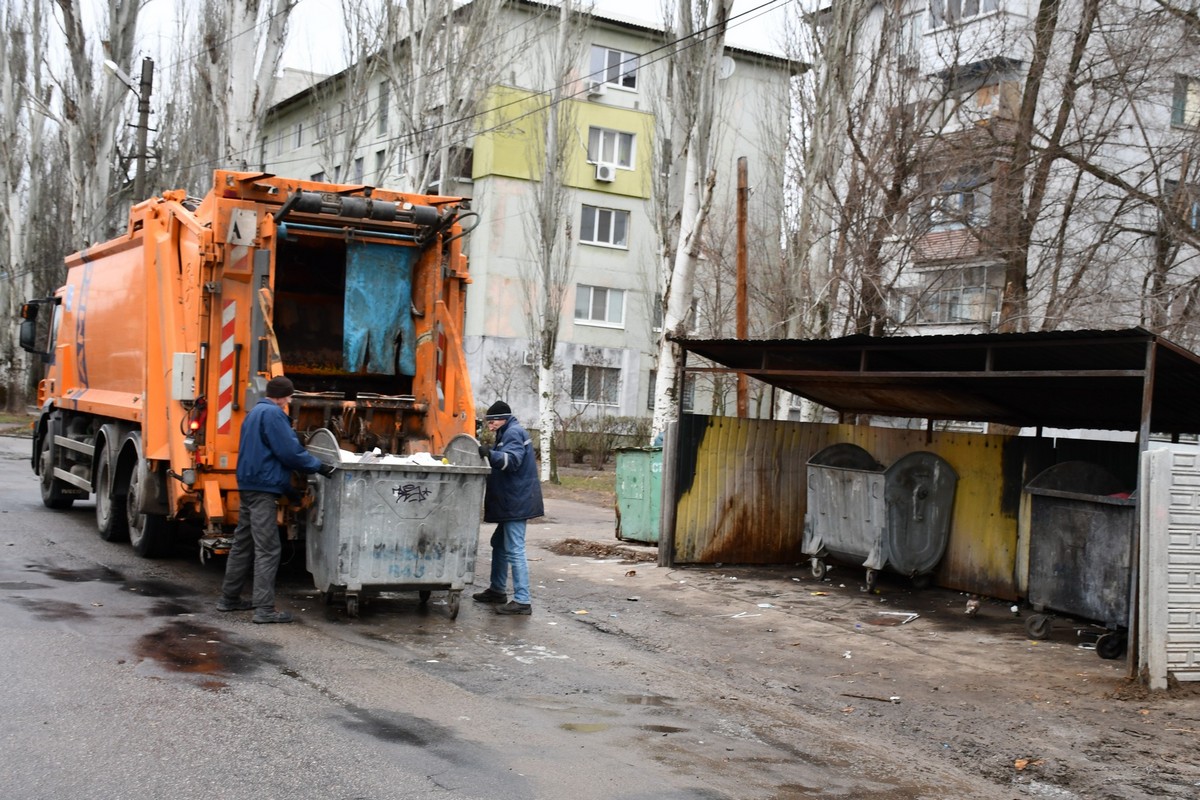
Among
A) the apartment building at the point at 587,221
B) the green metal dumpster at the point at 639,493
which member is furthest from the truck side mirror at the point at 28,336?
the apartment building at the point at 587,221

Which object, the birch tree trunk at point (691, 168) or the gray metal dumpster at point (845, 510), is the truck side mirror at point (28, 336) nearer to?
the birch tree trunk at point (691, 168)

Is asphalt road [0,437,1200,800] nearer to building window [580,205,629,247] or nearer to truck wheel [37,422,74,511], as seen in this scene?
truck wheel [37,422,74,511]

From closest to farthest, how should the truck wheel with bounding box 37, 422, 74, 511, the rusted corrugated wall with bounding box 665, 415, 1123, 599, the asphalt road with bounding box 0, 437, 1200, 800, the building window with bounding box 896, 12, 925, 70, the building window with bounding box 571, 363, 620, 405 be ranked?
the asphalt road with bounding box 0, 437, 1200, 800
the rusted corrugated wall with bounding box 665, 415, 1123, 599
the truck wheel with bounding box 37, 422, 74, 511
the building window with bounding box 896, 12, 925, 70
the building window with bounding box 571, 363, 620, 405

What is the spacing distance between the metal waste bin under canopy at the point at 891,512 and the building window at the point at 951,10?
6994 mm

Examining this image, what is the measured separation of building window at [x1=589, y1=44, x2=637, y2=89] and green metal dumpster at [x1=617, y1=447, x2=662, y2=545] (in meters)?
24.5

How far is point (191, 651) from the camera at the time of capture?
6863 millimetres

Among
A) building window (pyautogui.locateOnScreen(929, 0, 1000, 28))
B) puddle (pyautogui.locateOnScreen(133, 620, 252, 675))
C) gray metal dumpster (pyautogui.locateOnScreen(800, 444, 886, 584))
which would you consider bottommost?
puddle (pyautogui.locateOnScreen(133, 620, 252, 675))

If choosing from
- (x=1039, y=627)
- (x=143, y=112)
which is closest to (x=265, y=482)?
(x=1039, y=627)

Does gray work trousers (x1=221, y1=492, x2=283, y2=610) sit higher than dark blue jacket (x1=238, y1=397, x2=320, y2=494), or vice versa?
dark blue jacket (x1=238, y1=397, x2=320, y2=494)

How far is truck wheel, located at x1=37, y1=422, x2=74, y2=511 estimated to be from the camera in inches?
538

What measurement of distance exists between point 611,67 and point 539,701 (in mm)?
31785

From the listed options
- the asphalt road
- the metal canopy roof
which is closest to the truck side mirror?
the asphalt road

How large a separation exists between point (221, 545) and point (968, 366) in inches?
241

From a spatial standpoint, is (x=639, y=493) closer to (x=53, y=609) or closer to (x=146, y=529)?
(x=146, y=529)
